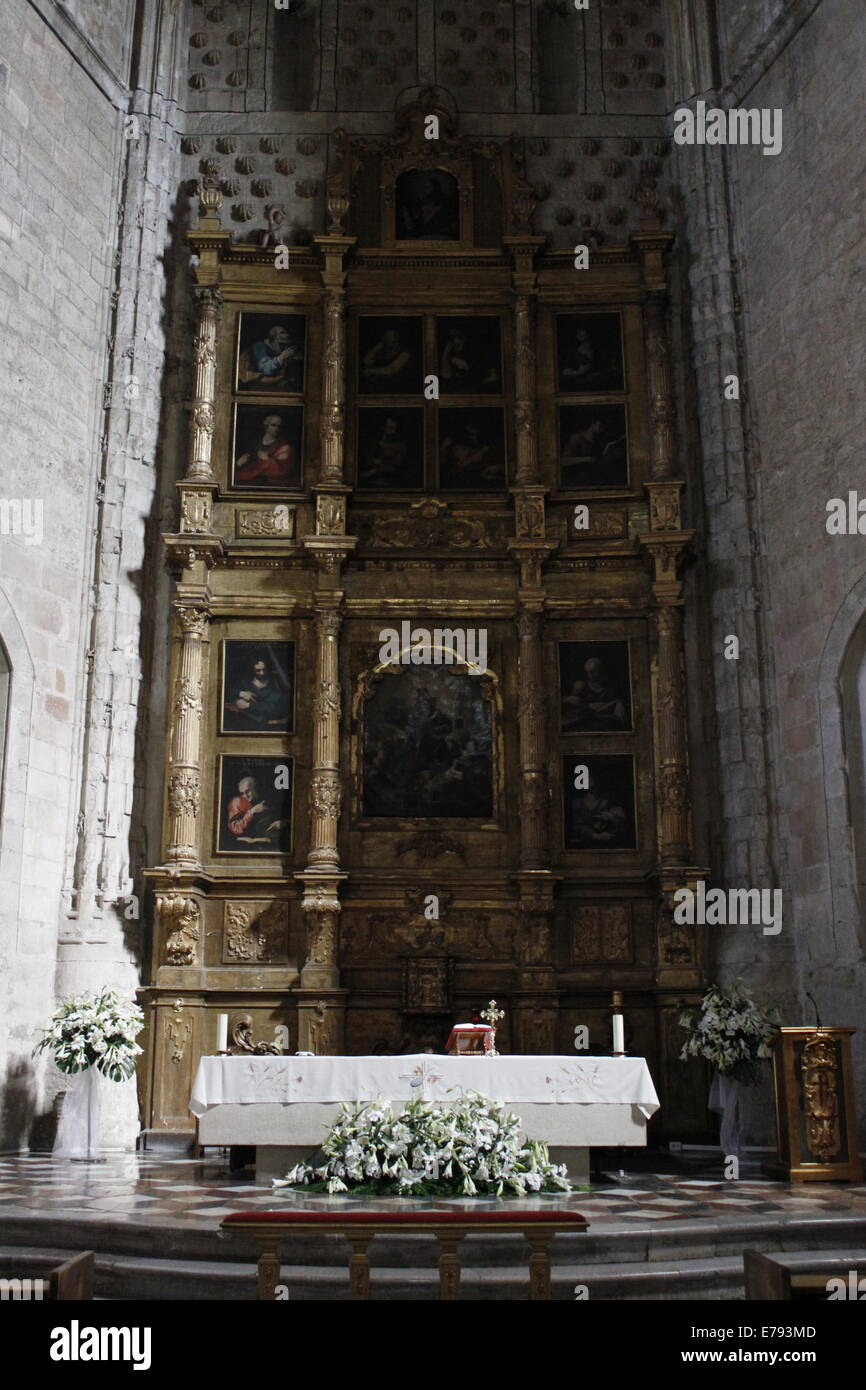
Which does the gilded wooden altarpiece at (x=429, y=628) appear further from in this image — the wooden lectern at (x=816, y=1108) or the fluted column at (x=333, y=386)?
the wooden lectern at (x=816, y=1108)

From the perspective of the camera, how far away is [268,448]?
599 inches

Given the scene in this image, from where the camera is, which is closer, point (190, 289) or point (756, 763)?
point (756, 763)

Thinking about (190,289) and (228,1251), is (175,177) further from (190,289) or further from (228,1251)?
(228,1251)

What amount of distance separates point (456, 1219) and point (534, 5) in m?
15.6

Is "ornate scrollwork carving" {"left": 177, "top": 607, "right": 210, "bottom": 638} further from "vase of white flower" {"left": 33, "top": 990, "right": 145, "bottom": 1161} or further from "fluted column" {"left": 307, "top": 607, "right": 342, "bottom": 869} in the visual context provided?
"vase of white flower" {"left": 33, "top": 990, "right": 145, "bottom": 1161}

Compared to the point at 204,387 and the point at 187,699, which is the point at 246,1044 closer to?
the point at 187,699

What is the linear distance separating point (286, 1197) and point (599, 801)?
6.61 meters

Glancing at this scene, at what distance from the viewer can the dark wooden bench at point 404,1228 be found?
17.1ft

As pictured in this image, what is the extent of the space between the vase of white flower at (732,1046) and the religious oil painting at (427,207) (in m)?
9.35

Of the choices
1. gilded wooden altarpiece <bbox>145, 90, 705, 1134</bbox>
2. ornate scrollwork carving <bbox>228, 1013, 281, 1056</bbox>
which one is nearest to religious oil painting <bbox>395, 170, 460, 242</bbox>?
gilded wooden altarpiece <bbox>145, 90, 705, 1134</bbox>

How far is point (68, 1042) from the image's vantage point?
38.8 feet

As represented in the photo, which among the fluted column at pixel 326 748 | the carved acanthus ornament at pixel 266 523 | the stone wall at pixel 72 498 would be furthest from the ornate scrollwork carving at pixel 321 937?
the carved acanthus ornament at pixel 266 523
